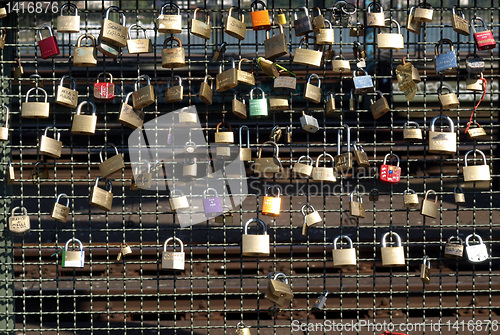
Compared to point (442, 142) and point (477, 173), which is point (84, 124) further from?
point (477, 173)

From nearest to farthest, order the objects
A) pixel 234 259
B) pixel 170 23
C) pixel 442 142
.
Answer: pixel 170 23, pixel 442 142, pixel 234 259

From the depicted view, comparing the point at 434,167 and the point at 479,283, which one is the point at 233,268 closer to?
the point at 479,283

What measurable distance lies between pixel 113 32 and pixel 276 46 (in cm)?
87

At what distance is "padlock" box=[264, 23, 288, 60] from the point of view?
3.15m

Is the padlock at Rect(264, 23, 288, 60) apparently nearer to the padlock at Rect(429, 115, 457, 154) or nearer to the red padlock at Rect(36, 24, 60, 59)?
the padlock at Rect(429, 115, 457, 154)

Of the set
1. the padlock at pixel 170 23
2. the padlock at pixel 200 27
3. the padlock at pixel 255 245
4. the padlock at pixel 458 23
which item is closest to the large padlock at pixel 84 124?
the padlock at pixel 170 23

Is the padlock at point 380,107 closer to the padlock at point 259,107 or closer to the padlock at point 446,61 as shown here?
the padlock at point 446,61

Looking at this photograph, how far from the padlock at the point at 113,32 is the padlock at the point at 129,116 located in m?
0.32

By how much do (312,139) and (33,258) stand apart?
14.6 feet

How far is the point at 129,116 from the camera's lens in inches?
126

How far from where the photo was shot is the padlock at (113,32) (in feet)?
10.1

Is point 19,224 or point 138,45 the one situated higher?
point 138,45

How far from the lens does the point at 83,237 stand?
618 cm

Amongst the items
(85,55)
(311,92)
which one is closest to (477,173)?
(311,92)
